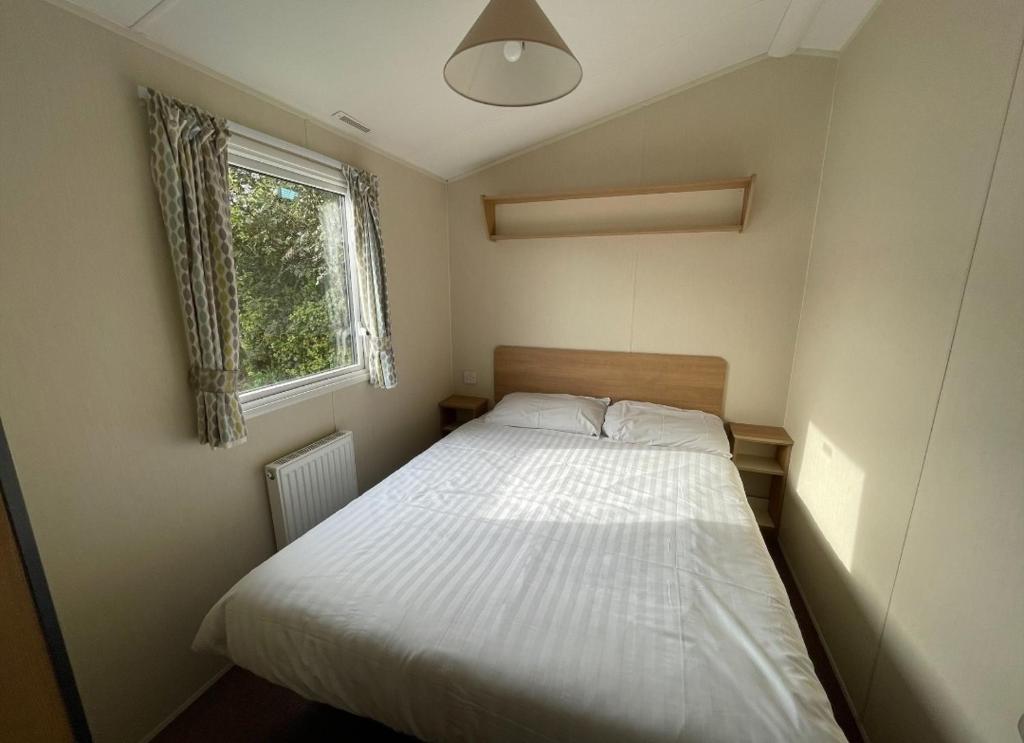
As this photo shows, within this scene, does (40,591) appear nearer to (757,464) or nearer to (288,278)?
(288,278)

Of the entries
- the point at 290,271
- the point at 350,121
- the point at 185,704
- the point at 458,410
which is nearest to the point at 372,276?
the point at 290,271

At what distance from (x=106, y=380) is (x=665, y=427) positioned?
253 centimetres

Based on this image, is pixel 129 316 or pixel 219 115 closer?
Answer: pixel 129 316

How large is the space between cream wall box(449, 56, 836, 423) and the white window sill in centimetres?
119

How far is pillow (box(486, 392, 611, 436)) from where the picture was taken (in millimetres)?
2625

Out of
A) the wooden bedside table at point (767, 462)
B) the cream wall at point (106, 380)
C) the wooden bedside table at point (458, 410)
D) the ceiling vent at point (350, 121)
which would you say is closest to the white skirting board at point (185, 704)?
the cream wall at point (106, 380)

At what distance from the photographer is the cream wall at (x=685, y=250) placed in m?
2.34

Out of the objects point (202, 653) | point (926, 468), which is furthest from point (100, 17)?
point (926, 468)

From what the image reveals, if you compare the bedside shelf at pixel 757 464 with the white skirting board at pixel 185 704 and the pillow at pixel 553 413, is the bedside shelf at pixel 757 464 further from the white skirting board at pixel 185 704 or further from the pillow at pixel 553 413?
the white skirting board at pixel 185 704

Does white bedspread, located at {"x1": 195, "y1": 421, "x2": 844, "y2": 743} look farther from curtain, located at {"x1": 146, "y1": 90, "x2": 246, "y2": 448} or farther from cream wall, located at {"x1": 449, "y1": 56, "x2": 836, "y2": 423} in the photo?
cream wall, located at {"x1": 449, "y1": 56, "x2": 836, "y2": 423}

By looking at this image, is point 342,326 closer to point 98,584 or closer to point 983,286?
point 98,584

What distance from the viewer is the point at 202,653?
1.62 metres

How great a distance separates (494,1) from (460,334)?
231 cm

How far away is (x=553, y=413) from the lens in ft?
8.82
